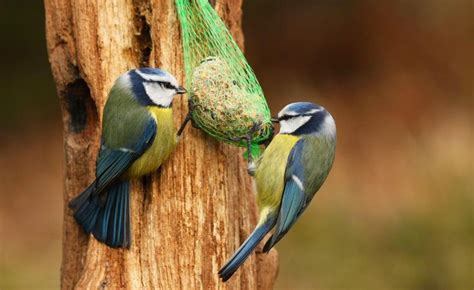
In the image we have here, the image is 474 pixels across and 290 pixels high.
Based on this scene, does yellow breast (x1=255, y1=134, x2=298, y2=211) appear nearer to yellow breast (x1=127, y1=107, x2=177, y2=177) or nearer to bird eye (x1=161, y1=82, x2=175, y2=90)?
yellow breast (x1=127, y1=107, x2=177, y2=177)

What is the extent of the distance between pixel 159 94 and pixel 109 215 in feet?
1.87

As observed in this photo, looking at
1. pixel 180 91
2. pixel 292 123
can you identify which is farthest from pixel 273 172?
pixel 180 91

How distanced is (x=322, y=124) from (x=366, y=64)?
459 cm

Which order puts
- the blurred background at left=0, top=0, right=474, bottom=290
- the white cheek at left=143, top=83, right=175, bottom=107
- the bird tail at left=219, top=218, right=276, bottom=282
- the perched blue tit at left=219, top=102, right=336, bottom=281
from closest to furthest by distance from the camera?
1. the bird tail at left=219, top=218, right=276, bottom=282
2. the white cheek at left=143, top=83, right=175, bottom=107
3. the perched blue tit at left=219, top=102, right=336, bottom=281
4. the blurred background at left=0, top=0, right=474, bottom=290

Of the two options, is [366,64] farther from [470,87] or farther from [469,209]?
[469,209]

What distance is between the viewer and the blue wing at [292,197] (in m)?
4.08

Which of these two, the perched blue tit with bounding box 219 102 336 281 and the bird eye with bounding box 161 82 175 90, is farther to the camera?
the perched blue tit with bounding box 219 102 336 281

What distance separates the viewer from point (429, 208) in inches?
283

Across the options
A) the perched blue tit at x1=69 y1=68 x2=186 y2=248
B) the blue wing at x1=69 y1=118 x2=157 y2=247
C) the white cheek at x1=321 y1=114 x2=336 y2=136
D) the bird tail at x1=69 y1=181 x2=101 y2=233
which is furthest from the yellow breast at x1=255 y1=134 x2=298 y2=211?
the bird tail at x1=69 y1=181 x2=101 y2=233

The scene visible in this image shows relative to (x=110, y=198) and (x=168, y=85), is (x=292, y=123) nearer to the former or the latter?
(x=168, y=85)

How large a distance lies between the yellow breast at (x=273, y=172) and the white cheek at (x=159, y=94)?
20.7 inches

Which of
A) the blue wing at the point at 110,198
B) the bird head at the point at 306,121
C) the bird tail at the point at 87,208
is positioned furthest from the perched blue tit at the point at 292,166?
the bird tail at the point at 87,208

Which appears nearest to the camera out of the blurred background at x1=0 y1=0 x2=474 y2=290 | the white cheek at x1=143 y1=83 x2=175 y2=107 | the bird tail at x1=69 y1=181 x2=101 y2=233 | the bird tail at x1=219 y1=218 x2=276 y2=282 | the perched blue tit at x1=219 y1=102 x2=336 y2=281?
the bird tail at x1=219 y1=218 x2=276 y2=282

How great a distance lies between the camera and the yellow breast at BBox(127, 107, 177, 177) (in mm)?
4074
